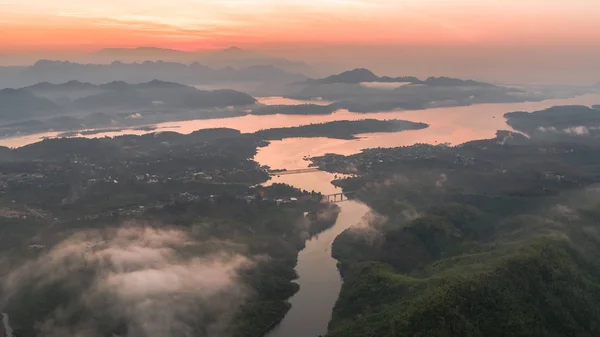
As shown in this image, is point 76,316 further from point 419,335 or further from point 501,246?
point 501,246

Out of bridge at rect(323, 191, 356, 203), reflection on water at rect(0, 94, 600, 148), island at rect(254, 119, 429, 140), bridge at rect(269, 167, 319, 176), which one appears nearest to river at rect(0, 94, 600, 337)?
reflection on water at rect(0, 94, 600, 148)

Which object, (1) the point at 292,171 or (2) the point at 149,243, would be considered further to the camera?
(1) the point at 292,171

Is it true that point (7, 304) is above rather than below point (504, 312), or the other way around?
below

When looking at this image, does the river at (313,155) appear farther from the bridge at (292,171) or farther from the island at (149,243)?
the bridge at (292,171)

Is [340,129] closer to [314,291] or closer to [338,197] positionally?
[338,197]

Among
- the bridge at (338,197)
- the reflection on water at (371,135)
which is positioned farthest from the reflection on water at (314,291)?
the reflection on water at (371,135)

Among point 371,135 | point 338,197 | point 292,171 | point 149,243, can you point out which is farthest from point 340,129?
point 149,243

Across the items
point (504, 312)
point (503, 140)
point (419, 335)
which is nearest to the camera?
point (419, 335)

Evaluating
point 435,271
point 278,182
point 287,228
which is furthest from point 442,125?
point 435,271

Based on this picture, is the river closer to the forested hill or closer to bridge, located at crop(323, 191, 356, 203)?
bridge, located at crop(323, 191, 356, 203)
